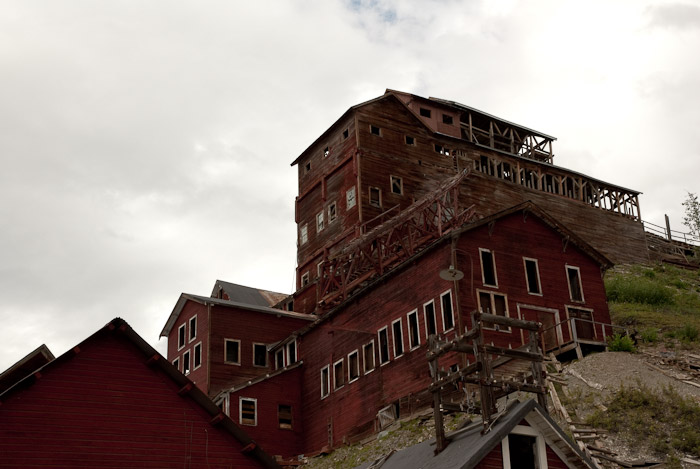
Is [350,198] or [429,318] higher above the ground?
[350,198]

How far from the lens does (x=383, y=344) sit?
41688 millimetres

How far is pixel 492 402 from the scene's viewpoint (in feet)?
69.8

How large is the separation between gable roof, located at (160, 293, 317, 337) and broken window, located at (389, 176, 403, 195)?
1060cm

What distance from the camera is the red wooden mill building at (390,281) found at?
3956cm

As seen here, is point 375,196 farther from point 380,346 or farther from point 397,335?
point 397,335

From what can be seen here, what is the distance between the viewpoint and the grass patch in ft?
94.9

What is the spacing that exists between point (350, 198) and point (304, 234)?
23.0 ft

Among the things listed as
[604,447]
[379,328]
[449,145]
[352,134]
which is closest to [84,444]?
[604,447]

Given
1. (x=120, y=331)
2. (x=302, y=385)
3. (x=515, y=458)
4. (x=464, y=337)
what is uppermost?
(x=302, y=385)

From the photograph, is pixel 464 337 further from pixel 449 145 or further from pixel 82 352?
pixel 449 145

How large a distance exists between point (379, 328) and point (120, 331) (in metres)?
17.9

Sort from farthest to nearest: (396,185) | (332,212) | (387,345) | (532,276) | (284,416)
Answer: (332,212), (396,185), (284,416), (532,276), (387,345)

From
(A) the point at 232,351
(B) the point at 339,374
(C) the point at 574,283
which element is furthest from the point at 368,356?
(A) the point at 232,351

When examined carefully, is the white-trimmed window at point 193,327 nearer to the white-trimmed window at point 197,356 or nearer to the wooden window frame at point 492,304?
the white-trimmed window at point 197,356
